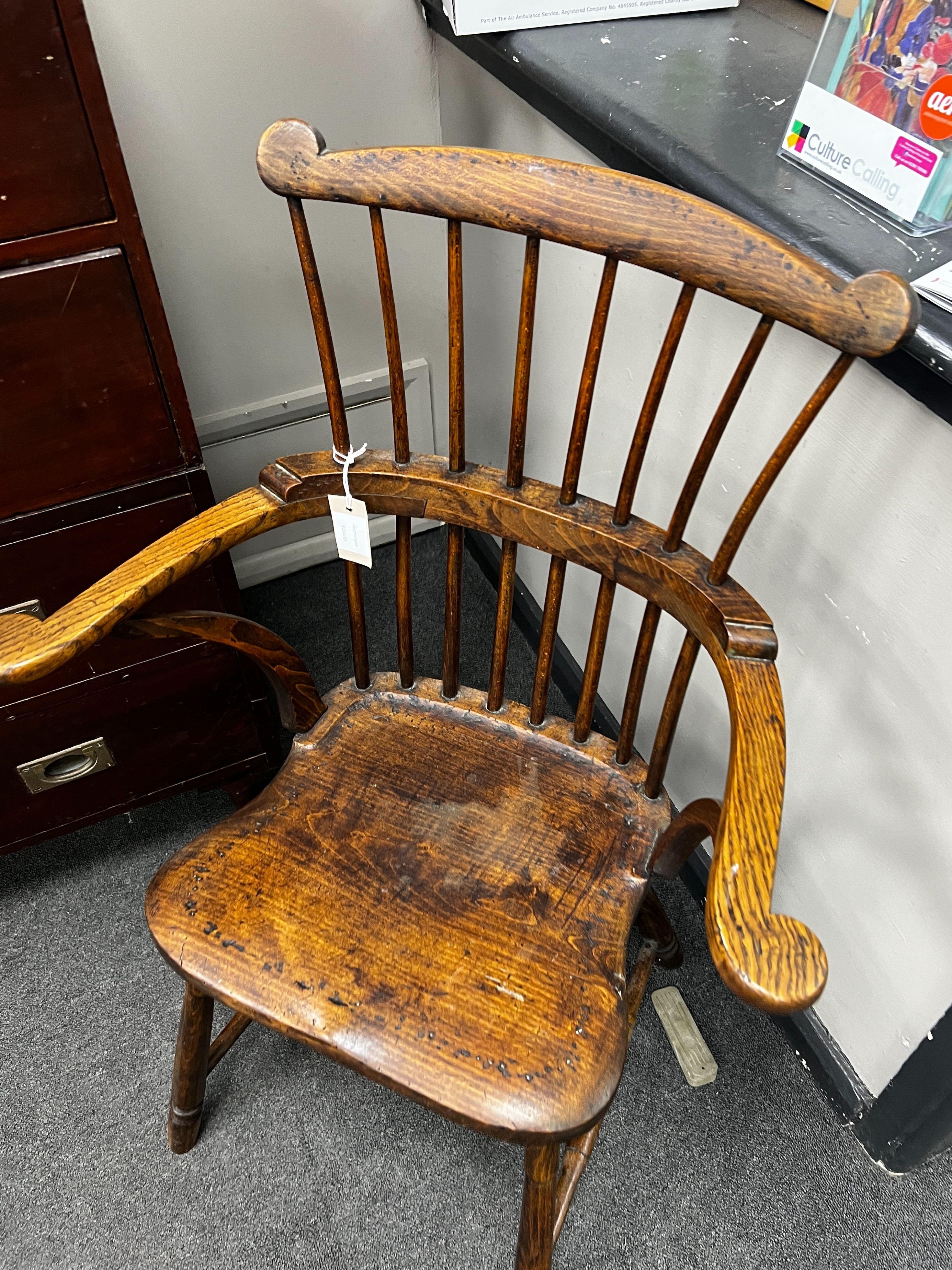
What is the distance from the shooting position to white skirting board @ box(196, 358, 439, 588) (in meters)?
1.46

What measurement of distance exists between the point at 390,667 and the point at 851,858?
31.2 inches

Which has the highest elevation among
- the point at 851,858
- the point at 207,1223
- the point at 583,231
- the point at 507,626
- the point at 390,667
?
the point at 583,231

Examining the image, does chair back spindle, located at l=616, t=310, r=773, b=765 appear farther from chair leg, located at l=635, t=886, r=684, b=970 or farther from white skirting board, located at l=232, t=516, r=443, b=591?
white skirting board, located at l=232, t=516, r=443, b=591

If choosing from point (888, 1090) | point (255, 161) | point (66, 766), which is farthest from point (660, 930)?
point (255, 161)

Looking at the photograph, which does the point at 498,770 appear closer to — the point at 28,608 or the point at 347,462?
the point at 347,462

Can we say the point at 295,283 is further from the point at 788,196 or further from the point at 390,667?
the point at 788,196

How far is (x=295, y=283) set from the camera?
136 cm

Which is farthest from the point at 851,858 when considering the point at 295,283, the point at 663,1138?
the point at 295,283

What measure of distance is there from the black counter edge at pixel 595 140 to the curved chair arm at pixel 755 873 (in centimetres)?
23

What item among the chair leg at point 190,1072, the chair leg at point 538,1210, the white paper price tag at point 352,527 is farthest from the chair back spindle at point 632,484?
the chair leg at point 190,1072

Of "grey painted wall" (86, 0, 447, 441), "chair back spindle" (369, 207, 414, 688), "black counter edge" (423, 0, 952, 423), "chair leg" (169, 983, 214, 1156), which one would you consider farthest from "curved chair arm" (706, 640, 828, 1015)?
"grey painted wall" (86, 0, 447, 441)

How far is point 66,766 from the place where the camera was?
44.1 inches

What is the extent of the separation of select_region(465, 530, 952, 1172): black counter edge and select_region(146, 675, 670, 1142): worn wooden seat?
17 cm

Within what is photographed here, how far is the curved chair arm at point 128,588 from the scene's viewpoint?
690 mm
